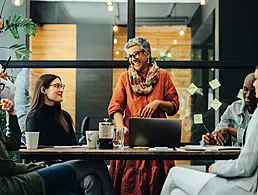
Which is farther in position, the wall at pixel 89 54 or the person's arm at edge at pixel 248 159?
the wall at pixel 89 54

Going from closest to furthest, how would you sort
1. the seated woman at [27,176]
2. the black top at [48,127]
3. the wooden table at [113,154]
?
1. the seated woman at [27,176]
2. the wooden table at [113,154]
3. the black top at [48,127]

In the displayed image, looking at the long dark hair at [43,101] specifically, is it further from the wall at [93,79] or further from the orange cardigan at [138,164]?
the wall at [93,79]

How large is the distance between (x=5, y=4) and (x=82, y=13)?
103cm

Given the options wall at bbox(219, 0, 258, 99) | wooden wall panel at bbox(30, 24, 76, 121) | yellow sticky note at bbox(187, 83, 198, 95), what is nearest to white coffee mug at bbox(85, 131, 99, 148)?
yellow sticky note at bbox(187, 83, 198, 95)

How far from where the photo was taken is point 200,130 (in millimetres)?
5750

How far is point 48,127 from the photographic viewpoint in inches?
138

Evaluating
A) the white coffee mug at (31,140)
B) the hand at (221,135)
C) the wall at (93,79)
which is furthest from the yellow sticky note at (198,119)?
the white coffee mug at (31,140)

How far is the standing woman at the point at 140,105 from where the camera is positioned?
3.69 m

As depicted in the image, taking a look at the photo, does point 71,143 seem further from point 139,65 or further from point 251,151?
point 251,151

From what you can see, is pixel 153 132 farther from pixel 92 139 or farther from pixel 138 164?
pixel 138 164

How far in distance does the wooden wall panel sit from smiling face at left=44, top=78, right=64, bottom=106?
1.75 metres

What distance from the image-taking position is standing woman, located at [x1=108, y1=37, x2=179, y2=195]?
3.69 m

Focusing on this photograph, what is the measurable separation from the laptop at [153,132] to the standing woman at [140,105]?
0.47 metres

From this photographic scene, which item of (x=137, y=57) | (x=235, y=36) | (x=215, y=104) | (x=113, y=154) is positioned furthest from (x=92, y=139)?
(x=235, y=36)
